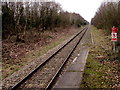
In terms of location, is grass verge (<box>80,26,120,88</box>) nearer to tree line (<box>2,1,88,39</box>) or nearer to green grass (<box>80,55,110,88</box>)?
green grass (<box>80,55,110,88</box>)

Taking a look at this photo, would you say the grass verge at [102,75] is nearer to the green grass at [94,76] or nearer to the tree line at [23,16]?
the green grass at [94,76]

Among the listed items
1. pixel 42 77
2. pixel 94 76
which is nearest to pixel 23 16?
pixel 42 77

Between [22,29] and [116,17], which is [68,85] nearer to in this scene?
[116,17]

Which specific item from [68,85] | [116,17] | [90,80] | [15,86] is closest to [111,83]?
[90,80]

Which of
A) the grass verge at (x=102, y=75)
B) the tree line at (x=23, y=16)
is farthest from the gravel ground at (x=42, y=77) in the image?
the tree line at (x=23, y=16)

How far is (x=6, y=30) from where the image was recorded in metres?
19.1

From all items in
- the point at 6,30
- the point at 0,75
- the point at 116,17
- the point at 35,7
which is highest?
the point at 35,7

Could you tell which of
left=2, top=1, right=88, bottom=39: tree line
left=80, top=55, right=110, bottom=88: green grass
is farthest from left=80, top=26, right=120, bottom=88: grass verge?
left=2, top=1, right=88, bottom=39: tree line

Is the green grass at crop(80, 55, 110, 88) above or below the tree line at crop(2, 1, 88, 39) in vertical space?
below

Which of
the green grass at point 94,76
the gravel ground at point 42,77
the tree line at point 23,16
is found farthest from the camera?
the tree line at point 23,16

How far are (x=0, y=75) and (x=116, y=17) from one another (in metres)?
11.5

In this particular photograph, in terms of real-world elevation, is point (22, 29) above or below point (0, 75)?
above

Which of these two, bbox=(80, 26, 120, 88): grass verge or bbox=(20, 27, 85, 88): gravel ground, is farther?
bbox=(20, 27, 85, 88): gravel ground

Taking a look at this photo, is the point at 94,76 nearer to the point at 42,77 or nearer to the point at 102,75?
the point at 102,75
